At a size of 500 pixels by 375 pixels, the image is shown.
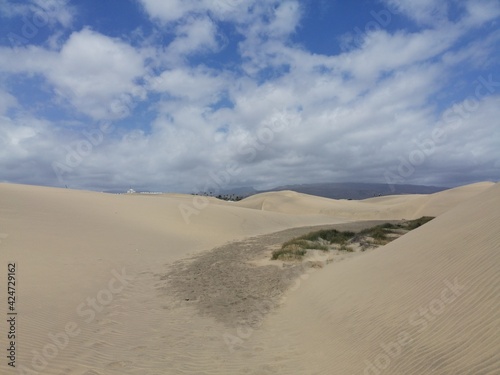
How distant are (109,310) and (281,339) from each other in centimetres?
514

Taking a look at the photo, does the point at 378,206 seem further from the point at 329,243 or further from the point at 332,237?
the point at 329,243

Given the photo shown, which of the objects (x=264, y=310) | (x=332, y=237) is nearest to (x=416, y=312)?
(x=264, y=310)

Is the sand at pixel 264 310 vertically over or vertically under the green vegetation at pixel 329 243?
under

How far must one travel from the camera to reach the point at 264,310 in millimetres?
9469

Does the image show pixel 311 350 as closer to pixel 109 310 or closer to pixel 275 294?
pixel 275 294

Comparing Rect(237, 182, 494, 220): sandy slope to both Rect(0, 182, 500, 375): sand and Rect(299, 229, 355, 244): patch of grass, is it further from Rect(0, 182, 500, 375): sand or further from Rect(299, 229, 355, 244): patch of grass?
Rect(0, 182, 500, 375): sand

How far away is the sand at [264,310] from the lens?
17.3 ft

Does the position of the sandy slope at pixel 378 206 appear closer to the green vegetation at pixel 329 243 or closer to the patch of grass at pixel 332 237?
the patch of grass at pixel 332 237

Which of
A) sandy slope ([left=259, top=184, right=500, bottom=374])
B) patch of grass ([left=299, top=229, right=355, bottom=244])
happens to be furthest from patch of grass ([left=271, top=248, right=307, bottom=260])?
sandy slope ([left=259, top=184, right=500, bottom=374])

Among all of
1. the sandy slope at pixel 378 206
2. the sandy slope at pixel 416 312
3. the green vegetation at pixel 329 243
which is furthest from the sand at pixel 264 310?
the sandy slope at pixel 378 206

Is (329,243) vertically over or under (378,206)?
under

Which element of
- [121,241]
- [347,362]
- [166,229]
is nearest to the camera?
[347,362]

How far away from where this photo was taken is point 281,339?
24.3 ft

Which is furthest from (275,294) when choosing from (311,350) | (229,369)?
(229,369)
